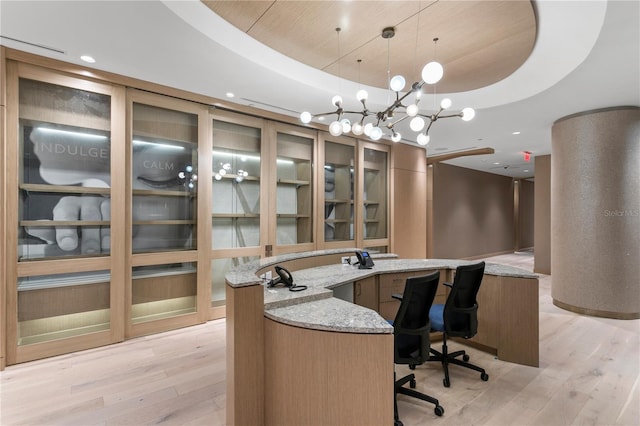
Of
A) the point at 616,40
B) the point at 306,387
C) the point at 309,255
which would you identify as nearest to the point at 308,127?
the point at 309,255

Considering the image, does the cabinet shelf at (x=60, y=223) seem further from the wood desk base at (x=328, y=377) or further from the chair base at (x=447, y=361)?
the chair base at (x=447, y=361)

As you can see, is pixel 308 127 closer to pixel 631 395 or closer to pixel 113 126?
pixel 113 126

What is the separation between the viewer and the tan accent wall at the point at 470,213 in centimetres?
920

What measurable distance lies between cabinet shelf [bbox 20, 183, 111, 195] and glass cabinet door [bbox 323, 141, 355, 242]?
11.3ft

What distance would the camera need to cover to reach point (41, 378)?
285 cm

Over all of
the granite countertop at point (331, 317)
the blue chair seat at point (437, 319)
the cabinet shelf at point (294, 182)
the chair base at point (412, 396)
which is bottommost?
the chair base at point (412, 396)

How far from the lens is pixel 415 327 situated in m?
2.25

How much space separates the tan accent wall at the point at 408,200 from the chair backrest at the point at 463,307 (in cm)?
366

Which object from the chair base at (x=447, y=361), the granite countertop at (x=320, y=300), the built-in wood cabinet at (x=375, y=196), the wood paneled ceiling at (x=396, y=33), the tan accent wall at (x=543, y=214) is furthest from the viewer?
the tan accent wall at (x=543, y=214)

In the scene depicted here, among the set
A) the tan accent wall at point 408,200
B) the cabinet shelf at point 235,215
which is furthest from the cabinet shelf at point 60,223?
the tan accent wall at point 408,200

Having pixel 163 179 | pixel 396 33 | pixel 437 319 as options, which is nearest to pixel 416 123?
pixel 396 33

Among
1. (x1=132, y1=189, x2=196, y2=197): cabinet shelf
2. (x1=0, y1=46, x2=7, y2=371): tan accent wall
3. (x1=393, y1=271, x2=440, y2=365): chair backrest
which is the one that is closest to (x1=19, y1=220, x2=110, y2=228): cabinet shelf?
(x1=0, y1=46, x2=7, y2=371): tan accent wall

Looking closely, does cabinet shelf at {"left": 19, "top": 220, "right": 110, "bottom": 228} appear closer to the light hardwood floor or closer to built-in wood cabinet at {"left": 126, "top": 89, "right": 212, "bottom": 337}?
built-in wood cabinet at {"left": 126, "top": 89, "right": 212, "bottom": 337}

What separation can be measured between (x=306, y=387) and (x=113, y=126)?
3645mm
